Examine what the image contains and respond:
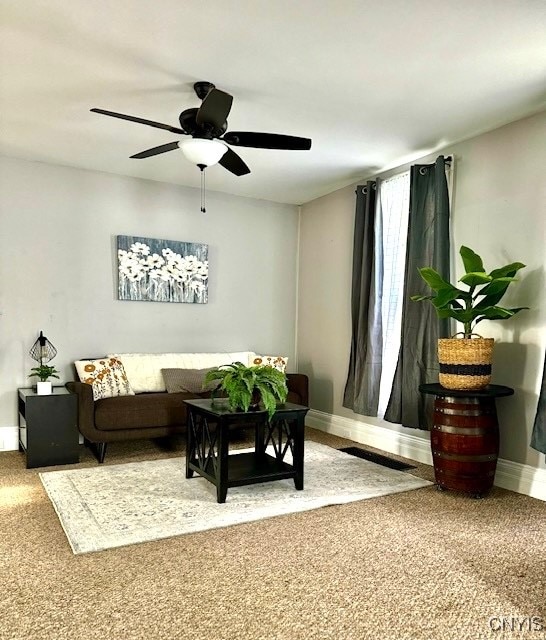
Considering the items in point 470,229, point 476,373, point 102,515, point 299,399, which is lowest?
point 102,515

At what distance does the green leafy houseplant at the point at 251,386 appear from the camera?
10.6 feet

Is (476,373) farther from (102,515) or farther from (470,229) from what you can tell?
(102,515)

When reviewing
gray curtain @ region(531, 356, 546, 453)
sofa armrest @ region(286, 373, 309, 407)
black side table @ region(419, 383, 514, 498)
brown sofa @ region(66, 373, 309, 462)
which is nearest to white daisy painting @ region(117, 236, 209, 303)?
brown sofa @ region(66, 373, 309, 462)

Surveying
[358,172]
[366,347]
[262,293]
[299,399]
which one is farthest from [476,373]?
[262,293]

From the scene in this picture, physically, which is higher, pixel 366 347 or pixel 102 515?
pixel 366 347

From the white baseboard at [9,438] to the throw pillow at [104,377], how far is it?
2.44 ft

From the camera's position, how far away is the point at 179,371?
4773 millimetres

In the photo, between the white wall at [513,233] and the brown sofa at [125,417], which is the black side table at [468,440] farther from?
the brown sofa at [125,417]

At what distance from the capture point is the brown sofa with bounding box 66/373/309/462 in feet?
13.1

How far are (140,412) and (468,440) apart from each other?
2.44m

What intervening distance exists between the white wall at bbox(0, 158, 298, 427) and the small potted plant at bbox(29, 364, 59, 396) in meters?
0.15

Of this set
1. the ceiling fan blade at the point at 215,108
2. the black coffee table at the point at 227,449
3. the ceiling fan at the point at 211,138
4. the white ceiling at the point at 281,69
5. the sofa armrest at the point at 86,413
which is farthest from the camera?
the sofa armrest at the point at 86,413

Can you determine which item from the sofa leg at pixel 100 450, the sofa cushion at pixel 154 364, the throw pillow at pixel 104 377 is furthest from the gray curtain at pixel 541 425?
the throw pillow at pixel 104 377

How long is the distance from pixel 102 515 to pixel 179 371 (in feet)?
6.46
